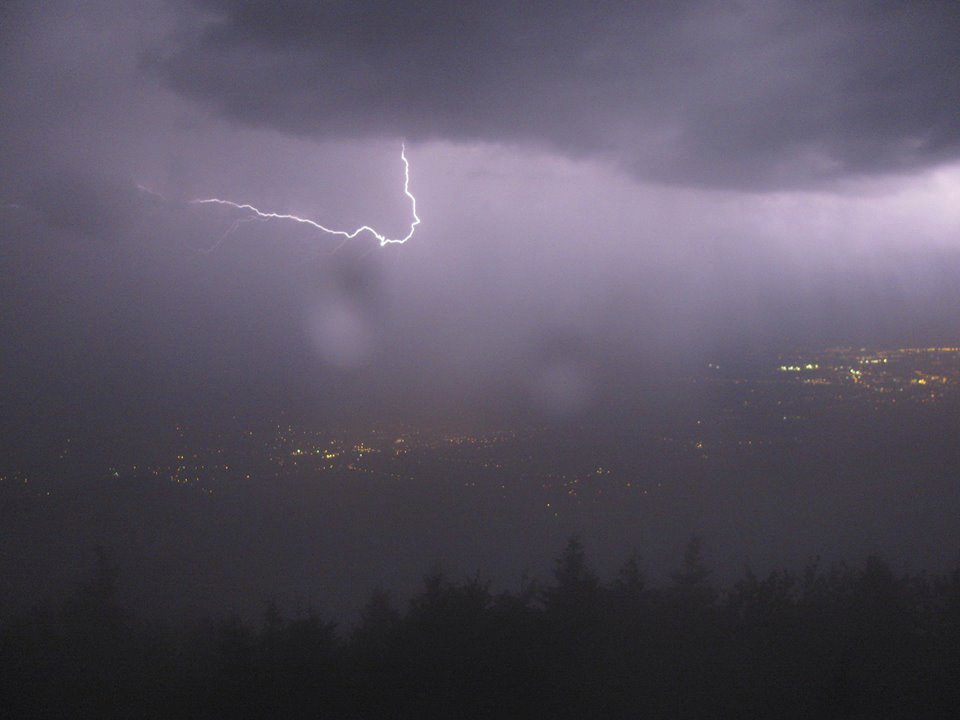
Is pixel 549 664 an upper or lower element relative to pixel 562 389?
lower

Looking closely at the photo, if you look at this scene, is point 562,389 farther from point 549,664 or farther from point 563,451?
point 549,664

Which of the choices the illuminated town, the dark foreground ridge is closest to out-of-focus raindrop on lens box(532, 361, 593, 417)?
the illuminated town

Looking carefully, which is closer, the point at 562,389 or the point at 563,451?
the point at 563,451

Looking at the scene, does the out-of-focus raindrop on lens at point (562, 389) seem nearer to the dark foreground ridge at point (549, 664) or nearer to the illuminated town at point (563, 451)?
the illuminated town at point (563, 451)

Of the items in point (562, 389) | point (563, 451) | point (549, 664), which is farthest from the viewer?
point (562, 389)

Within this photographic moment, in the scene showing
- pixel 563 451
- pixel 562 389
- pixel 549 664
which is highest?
pixel 562 389

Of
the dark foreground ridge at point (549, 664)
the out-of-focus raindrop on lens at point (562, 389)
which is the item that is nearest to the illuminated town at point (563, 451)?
the out-of-focus raindrop on lens at point (562, 389)

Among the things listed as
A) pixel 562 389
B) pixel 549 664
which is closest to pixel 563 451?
pixel 562 389

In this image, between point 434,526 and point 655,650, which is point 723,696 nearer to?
point 655,650

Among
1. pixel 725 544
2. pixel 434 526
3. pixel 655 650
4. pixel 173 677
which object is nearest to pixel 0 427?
pixel 434 526
